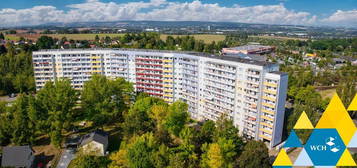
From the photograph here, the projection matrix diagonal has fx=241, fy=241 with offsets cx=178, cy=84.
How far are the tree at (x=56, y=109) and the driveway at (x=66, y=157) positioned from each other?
2.01 meters

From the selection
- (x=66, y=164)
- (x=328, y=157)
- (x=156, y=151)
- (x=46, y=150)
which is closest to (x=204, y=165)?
(x=156, y=151)

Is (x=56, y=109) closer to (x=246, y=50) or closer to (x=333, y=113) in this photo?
(x=333, y=113)

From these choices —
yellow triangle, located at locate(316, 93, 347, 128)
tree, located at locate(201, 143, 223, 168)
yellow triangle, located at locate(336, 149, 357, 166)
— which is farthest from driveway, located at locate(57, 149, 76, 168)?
yellow triangle, located at locate(336, 149, 357, 166)

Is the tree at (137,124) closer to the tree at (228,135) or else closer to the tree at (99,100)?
the tree at (99,100)

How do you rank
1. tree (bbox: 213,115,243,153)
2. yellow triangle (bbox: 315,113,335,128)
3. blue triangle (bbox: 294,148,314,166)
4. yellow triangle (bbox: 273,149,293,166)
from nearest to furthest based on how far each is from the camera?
yellow triangle (bbox: 273,149,293,166) → yellow triangle (bbox: 315,113,335,128) → blue triangle (bbox: 294,148,314,166) → tree (bbox: 213,115,243,153)

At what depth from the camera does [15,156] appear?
114 feet

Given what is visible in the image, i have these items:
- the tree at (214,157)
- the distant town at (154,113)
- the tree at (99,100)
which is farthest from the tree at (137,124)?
the tree at (214,157)

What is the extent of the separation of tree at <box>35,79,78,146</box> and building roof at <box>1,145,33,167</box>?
4.41 m

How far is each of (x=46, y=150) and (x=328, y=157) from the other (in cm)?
4155

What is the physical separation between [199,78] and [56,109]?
91.6 ft

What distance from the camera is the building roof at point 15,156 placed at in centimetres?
3388

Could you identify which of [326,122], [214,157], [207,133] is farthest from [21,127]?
[326,122]

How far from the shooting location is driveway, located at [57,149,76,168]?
3712cm

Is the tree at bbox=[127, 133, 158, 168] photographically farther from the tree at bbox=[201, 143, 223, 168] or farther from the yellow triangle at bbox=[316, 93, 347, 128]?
the yellow triangle at bbox=[316, 93, 347, 128]
